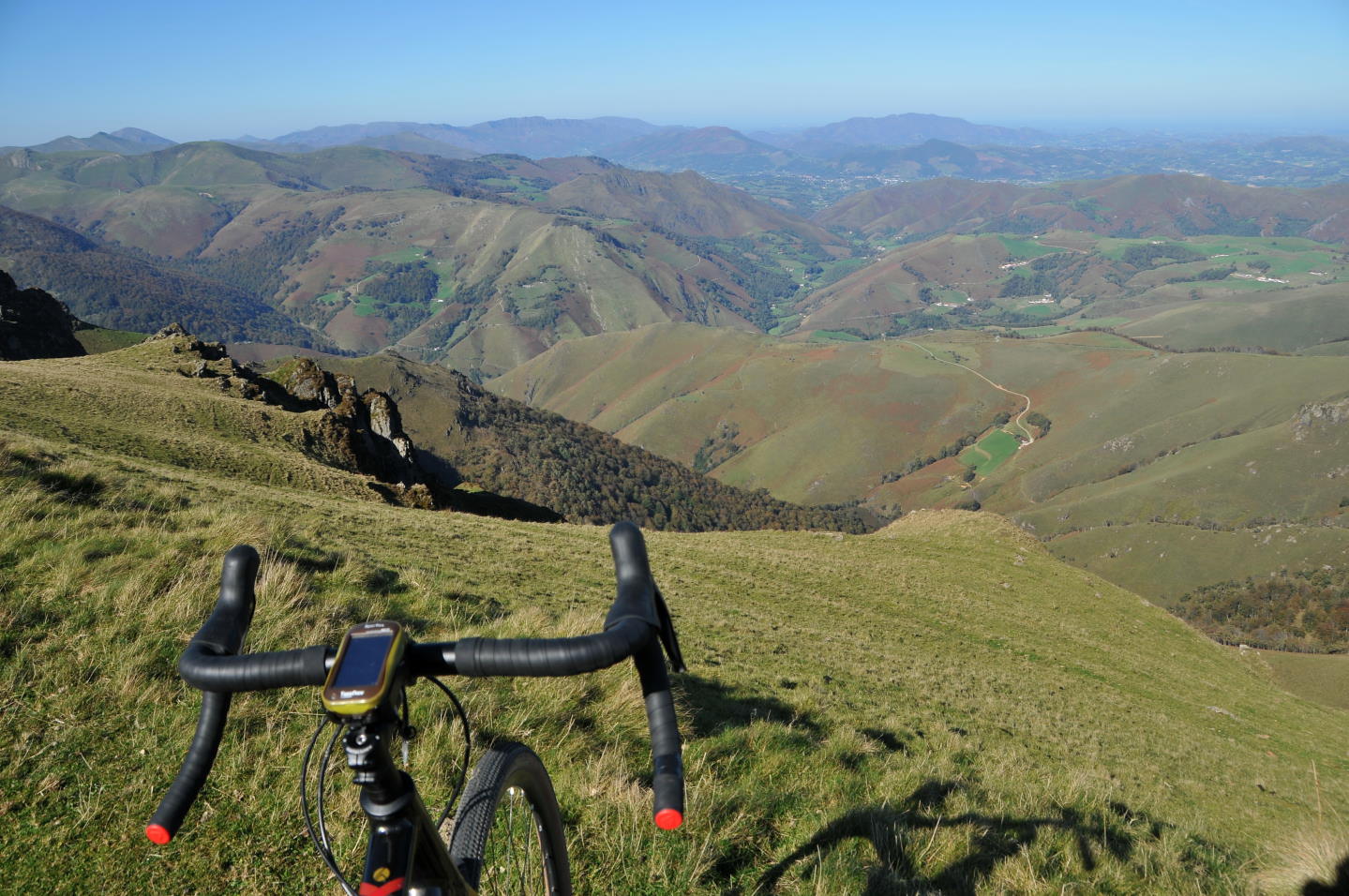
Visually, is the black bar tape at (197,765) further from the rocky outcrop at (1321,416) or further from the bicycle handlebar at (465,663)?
the rocky outcrop at (1321,416)

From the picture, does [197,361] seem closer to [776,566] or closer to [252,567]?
[776,566]

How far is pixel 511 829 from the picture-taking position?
9.39ft

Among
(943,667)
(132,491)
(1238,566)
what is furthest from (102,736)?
(1238,566)

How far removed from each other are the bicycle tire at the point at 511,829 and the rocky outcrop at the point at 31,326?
3083 inches

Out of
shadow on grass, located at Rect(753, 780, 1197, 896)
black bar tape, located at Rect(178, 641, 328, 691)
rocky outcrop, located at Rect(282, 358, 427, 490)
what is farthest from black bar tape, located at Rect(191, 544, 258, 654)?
rocky outcrop, located at Rect(282, 358, 427, 490)

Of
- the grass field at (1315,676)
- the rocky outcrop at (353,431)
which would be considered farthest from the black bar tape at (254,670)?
the grass field at (1315,676)

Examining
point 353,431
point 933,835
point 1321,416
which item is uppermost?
point 933,835

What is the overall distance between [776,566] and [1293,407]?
237 metres

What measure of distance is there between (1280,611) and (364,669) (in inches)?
5859

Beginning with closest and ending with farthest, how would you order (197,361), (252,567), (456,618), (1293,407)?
(252,567), (456,618), (197,361), (1293,407)

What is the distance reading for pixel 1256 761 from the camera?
18.8 meters

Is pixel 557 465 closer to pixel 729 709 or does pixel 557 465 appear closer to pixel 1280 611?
pixel 1280 611

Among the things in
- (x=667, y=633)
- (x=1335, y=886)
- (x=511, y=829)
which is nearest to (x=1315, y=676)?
(x=1335, y=886)

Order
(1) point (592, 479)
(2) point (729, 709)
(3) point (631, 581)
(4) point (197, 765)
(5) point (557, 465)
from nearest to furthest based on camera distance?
(4) point (197, 765) < (3) point (631, 581) < (2) point (729, 709) < (5) point (557, 465) < (1) point (592, 479)
